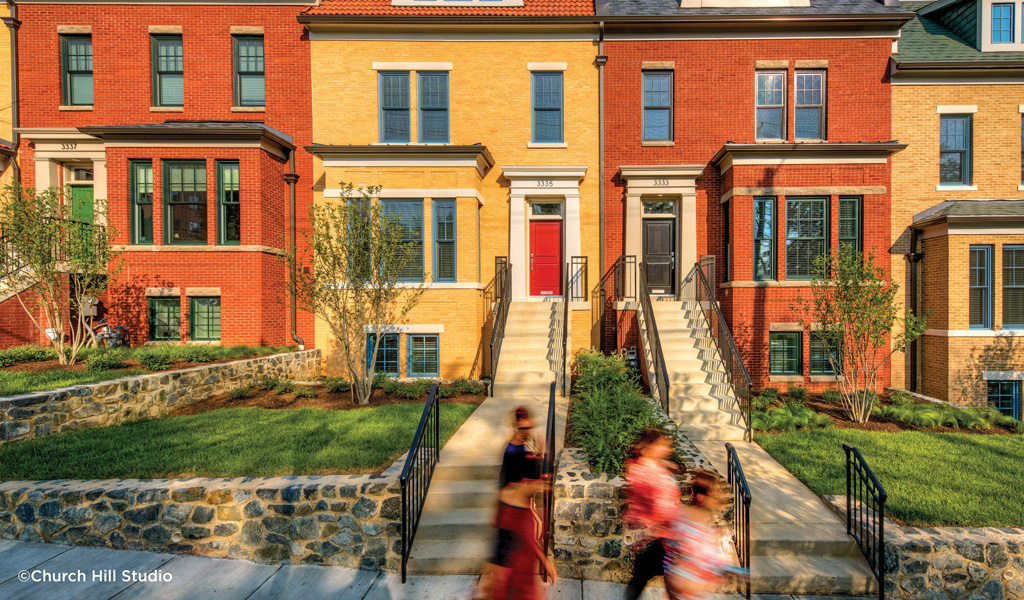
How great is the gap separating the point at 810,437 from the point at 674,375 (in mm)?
2431

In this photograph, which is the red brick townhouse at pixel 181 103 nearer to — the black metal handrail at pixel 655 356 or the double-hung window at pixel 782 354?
the black metal handrail at pixel 655 356

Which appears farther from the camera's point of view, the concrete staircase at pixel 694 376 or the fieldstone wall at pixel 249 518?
→ the concrete staircase at pixel 694 376

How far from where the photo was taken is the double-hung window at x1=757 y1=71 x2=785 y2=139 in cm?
1266

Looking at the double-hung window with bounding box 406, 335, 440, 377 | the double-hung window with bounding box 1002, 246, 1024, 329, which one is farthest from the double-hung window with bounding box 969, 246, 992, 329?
the double-hung window with bounding box 406, 335, 440, 377

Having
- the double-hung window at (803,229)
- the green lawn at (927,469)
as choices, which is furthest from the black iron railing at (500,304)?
the double-hung window at (803,229)

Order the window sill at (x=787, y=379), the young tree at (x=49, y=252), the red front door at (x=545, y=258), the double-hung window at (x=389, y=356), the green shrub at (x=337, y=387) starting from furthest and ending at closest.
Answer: the red front door at (x=545, y=258)
the double-hung window at (x=389, y=356)
the window sill at (x=787, y=379)
the green shrub at (x=337, y=387)
the young tree at (x=49, y=252)

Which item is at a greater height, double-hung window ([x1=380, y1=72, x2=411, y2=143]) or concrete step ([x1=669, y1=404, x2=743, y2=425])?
double-hung window ([x1=380, y1=72, x2=411, y2=143])

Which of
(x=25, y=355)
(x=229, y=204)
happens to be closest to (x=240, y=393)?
(x=25, y=355)

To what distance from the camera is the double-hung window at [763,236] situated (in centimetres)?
1173

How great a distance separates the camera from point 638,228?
1272 cm

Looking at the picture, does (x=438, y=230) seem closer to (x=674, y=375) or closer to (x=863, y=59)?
(x=674, y=375)

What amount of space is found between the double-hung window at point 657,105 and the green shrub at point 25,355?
1496cm

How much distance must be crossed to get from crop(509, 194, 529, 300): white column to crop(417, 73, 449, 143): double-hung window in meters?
2.71

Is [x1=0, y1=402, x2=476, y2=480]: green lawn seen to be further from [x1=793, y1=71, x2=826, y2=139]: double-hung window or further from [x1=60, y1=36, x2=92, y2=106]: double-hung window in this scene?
[x1=793, y1=71, x2=826, y2=139]: double-hung window
